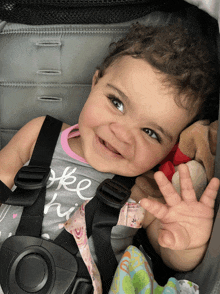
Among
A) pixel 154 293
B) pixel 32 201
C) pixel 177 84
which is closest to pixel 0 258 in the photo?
pixel 32 201

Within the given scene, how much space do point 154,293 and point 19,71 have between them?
0.83 meters

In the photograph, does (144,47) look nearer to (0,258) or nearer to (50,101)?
(50,101)

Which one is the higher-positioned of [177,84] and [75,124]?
[177,84]

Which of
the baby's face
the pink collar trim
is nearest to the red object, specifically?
the baby's face

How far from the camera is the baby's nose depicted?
2.56ft

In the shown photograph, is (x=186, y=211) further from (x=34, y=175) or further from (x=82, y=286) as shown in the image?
(x=34, y=175)

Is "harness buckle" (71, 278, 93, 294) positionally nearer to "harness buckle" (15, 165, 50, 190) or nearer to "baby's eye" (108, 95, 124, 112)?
"harness buckle" (15, 165, 50, 190)

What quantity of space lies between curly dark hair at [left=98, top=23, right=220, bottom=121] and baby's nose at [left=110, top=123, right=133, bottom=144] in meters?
0.15

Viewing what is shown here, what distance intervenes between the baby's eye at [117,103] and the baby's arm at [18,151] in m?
0.30

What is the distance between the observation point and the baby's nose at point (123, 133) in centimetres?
78

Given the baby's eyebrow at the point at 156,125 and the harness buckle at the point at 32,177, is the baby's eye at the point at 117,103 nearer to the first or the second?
the baby's eyebrow at the point at 156,125

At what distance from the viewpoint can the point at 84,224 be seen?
0.75 m

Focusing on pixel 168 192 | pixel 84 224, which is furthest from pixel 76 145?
pixel 168 192

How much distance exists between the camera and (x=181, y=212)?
0.64 m
